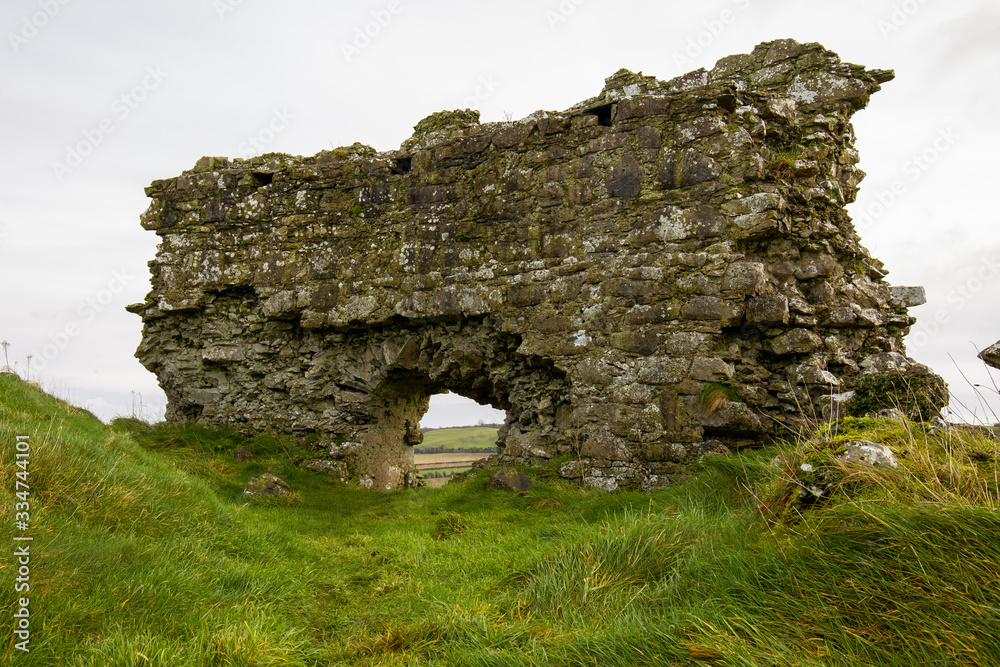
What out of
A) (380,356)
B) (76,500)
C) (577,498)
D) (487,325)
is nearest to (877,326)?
(577,498)

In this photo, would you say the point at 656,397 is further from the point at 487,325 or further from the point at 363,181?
the point at 363,181

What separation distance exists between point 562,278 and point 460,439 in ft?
120

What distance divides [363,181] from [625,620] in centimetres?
830

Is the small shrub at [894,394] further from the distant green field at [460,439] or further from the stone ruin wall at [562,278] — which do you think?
the distant green field at [460,439]

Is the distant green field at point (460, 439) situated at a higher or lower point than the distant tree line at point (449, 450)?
higher

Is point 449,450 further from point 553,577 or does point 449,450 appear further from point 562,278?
point 553,577

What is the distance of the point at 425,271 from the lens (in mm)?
9398

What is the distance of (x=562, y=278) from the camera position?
335 inches

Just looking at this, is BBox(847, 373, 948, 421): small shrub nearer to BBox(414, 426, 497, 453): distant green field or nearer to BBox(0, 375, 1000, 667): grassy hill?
BBox(0, 375, 1000, 667): grassy hill

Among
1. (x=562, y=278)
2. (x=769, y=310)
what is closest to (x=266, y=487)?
(x=562, y=278)

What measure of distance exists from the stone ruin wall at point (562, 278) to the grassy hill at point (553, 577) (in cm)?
A: 203

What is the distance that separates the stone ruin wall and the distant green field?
89.5 ft

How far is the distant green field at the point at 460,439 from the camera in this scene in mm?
40406

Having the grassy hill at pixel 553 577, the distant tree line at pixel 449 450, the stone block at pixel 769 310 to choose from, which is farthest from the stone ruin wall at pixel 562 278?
the distant tree line at pixel 449 450
